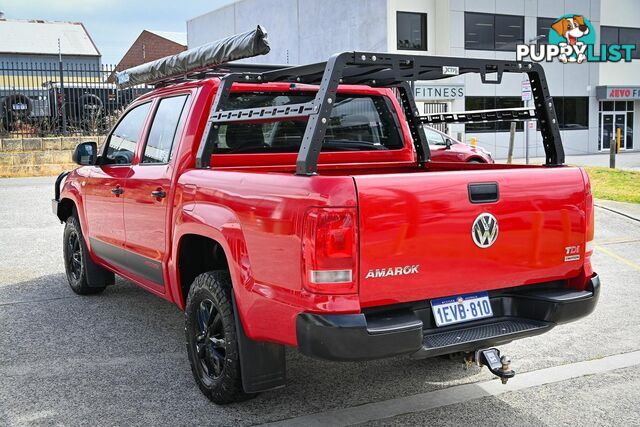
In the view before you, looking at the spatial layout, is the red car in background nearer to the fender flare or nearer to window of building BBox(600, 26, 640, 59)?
the fender flare

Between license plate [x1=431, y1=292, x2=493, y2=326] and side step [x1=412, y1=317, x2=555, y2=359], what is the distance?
5 centimetres

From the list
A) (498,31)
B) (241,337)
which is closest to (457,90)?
(498,31)

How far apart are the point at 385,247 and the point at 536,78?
6.00ft

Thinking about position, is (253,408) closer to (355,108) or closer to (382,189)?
(382,189)

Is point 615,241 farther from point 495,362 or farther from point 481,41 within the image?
point 481,41

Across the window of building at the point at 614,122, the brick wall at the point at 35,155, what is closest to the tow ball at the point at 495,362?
the brick wall at the point at 35,155

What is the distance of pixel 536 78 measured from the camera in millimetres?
4598

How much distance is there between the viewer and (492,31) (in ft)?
→ 113

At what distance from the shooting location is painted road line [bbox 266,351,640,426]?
4.09 meters

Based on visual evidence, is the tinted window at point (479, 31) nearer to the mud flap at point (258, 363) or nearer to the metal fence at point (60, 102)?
the metal fence at point (60, 102)

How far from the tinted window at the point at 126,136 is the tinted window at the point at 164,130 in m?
0.24

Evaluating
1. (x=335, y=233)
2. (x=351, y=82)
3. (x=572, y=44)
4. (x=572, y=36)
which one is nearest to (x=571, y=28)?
(x=572, y=36)

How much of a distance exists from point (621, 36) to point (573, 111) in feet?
17.5

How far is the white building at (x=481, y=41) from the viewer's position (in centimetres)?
3256
